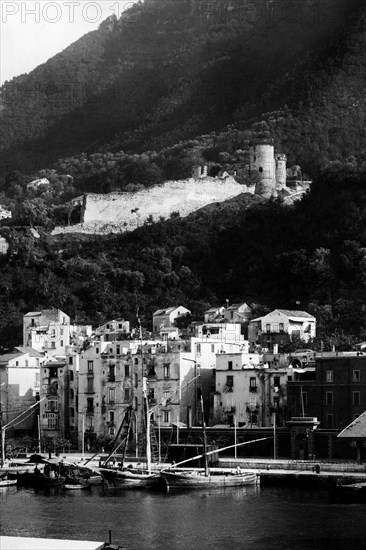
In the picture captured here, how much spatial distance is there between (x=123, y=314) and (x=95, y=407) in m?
31.7

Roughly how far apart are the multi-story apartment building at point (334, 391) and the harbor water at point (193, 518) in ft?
41.9

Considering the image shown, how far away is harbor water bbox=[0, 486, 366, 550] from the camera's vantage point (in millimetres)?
76062

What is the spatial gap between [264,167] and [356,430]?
78.1 m

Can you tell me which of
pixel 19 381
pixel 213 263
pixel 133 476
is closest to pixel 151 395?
pixel 19 381

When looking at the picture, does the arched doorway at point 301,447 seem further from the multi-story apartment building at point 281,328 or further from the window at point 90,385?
the multi-story apartment building at point 281,328

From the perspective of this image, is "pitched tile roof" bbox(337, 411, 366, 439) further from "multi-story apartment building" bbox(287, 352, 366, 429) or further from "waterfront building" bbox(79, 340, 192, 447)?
"waterfront building" bbox(79, 340, 192, 447)

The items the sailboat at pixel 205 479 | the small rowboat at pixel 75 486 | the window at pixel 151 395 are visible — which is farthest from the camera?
the window at pixel 151 395

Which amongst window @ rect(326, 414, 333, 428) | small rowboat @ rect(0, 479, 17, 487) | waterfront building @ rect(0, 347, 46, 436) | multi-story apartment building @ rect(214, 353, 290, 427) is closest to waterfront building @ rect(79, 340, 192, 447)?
multi-story apartment building @ rect(214, 353, 290, 427)

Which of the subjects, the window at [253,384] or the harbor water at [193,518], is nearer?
the harbor water at [193,518]

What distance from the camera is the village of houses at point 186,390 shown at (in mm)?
105000

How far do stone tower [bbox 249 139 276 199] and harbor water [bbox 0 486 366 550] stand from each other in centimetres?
8030

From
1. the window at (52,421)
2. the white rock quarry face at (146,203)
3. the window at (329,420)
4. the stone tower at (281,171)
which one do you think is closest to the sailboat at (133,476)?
the window at (329,420)

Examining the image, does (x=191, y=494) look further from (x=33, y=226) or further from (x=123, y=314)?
(x=33, y=226)

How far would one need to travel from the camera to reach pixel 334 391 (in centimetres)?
10569
